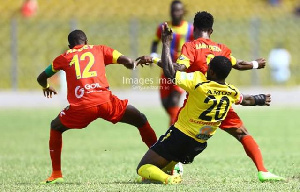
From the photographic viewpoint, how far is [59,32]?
1113 inches

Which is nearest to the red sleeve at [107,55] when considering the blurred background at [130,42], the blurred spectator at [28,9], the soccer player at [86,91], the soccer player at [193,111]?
the soccer player at [86,91]

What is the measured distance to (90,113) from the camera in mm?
9758

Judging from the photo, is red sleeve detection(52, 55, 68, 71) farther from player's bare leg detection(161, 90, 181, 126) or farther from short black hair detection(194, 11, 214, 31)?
player's bare leg detection(161, 90, 181, 126)

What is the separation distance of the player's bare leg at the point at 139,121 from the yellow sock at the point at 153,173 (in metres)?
0.94

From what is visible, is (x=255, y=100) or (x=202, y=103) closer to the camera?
(x=202, y=103)

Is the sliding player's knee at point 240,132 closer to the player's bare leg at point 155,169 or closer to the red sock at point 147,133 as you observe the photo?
the player's bare leg at point 155,169

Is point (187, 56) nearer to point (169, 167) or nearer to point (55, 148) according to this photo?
point (169, 167)

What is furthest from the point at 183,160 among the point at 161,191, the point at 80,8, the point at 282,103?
the point at 80,8

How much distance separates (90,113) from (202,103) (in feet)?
5.32

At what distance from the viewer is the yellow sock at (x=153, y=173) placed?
9.30 metres

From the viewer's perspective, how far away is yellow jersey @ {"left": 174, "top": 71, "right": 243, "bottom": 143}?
892 centimetres

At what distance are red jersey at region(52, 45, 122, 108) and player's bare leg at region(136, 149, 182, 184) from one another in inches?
40.0

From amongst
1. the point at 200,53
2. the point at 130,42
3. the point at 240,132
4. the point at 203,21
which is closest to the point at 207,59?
the point at 200,53

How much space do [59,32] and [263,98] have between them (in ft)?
64.5
